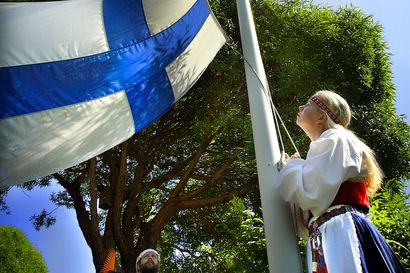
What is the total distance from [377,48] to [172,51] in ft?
20.1

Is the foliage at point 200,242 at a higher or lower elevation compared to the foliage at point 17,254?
higher

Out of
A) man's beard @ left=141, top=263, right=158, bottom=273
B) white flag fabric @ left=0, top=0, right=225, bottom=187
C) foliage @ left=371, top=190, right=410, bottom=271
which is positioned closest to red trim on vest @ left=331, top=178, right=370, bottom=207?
white flag fabric @ left=0, top=0, right=225, bottom=187

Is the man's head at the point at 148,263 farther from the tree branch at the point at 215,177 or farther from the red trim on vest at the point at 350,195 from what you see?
the tree branch at the point at 215,177

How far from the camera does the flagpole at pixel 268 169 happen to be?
5.27 ft

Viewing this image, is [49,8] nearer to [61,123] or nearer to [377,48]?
[61,123]

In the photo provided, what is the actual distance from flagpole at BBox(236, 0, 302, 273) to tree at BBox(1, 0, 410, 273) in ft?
13.5

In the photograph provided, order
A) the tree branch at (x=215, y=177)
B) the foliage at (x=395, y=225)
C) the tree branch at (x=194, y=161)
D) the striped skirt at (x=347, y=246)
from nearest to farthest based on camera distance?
the striped skirt at (x=347, y=246)
the foliage at (x=395, y=225)
the tree branch at (x=194, y=161)
the tree branch at (x=215, y=177)

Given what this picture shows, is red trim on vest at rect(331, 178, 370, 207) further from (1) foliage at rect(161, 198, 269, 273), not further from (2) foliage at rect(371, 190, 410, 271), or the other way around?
(1) foliage at rect(161, 198, 269, 273)

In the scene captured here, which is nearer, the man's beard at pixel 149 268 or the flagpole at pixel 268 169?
the flagpole at pixel 268 169

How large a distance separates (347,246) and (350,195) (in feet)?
0.72

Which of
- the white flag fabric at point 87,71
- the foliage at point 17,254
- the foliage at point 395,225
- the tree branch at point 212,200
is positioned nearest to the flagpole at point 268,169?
the white flag fabric at point 87,71

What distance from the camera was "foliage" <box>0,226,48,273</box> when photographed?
17.4ft

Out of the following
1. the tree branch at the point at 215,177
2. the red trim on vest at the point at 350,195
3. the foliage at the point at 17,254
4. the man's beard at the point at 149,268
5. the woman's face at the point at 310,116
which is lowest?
the red trim on vest at the point at 350,195

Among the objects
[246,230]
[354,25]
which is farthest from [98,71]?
[354,25]
